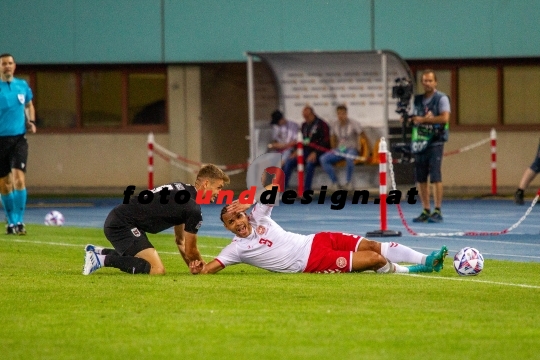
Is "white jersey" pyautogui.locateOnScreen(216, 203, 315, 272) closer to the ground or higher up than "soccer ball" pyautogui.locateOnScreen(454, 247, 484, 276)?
higher up

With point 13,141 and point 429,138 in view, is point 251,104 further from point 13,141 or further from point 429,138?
point 13,141

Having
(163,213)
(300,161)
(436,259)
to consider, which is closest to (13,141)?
(163,213)

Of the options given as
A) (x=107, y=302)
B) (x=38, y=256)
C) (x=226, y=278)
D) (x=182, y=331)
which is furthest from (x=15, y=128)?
(x=182, y=331)

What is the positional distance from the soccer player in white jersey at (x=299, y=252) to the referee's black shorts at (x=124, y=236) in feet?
2.14

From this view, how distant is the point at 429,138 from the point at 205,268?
8.60 m

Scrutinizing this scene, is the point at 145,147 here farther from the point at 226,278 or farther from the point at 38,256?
the point at 226,278

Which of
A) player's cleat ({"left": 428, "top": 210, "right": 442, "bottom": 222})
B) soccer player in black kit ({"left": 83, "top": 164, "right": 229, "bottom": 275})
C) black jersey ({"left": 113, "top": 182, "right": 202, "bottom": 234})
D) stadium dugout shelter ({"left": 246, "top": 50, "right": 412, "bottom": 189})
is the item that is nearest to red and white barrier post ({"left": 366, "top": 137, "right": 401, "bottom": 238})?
player's cleat ({"left": 428, "top": 210, "right": 442, "bottom": 222})

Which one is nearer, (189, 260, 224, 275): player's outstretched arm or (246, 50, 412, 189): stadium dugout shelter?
(189, 260, 224, 275): player's outstretched arm

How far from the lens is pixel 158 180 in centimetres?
3170

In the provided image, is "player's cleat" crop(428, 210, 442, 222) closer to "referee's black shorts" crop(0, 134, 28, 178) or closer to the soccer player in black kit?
"referee's black shorts" crop(0, 134, 28, 178)

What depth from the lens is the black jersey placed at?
12047 millimetres

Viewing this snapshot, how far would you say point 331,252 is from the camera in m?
12.4

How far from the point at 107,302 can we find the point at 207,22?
21000mm

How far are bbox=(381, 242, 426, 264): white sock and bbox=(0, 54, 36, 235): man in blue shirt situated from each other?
7.38 metres
